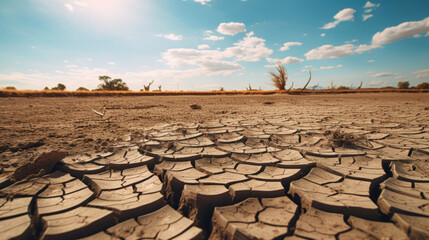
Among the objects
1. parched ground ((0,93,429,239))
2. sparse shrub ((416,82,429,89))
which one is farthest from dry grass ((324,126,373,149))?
sparse shrub ((416,82,429,89))

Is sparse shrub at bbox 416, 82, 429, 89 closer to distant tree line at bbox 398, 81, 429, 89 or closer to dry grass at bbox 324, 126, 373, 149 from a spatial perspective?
distant tree line at bbox 398, 81, 429, 89

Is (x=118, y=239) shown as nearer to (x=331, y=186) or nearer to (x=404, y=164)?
(x=331, y=186)

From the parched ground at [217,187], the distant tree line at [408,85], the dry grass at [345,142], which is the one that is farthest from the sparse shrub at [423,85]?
the dry grass at [345,142]

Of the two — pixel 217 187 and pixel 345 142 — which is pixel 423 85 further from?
pixel 217 187

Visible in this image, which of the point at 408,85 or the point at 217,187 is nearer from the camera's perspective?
the point at 217,187

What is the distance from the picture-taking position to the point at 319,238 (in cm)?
87

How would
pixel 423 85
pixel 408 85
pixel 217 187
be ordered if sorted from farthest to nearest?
pixel 408 85 < pixel 423 85 < pixel 217 187

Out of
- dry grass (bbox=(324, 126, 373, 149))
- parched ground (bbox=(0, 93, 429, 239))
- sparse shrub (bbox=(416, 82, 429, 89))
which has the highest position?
sparse shrub (bbox=(416, 82, 429, 89))

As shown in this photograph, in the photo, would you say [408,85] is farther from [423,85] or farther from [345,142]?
[345,142]

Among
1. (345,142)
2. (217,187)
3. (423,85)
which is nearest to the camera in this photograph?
(217,187)

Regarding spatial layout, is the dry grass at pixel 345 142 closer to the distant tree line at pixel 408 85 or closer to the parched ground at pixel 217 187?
the parched ground at pixel 217 187

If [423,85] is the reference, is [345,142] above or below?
below

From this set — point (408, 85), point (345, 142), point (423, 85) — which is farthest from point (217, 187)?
point (408, 85)

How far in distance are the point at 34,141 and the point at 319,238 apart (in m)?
2.89
